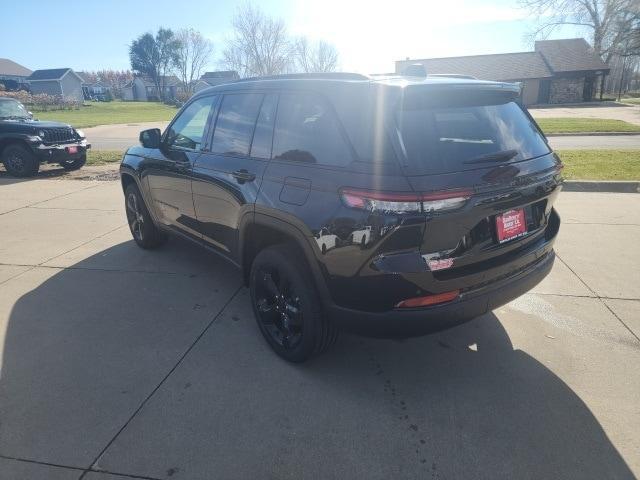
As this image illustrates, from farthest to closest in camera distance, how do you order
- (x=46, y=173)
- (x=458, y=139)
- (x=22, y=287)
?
(x=46, y=173), (x=22, y=287), (x=458, y=139)

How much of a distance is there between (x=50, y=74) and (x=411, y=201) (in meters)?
84.9

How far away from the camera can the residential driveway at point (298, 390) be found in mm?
2246

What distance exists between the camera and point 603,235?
545 cm

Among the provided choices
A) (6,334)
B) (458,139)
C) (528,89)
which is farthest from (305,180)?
(528,89)

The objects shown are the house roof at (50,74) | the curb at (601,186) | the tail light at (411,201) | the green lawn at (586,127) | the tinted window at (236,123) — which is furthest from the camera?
the house roof at (50,74)

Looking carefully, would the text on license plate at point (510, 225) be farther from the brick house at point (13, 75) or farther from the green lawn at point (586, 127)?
the brick house at point (13, 75)

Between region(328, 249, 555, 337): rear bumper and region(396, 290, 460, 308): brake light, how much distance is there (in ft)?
0.07

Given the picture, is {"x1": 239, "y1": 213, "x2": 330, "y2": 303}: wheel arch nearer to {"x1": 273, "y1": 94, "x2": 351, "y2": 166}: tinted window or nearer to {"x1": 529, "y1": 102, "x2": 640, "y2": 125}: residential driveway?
{"x1": 273, "y1": 94, "x2": 351, "y2": 166}: tinted window

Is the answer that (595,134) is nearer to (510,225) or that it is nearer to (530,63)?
(510,225)

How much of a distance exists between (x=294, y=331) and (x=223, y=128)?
1.70 meters

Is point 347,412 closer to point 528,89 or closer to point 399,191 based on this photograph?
point 399,191

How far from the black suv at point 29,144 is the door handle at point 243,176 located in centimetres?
938

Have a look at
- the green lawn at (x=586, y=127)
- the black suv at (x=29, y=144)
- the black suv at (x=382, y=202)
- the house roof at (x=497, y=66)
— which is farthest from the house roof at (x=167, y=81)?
the black suv at (x=382, y=202)

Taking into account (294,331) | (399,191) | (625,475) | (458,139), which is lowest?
(625,475)
